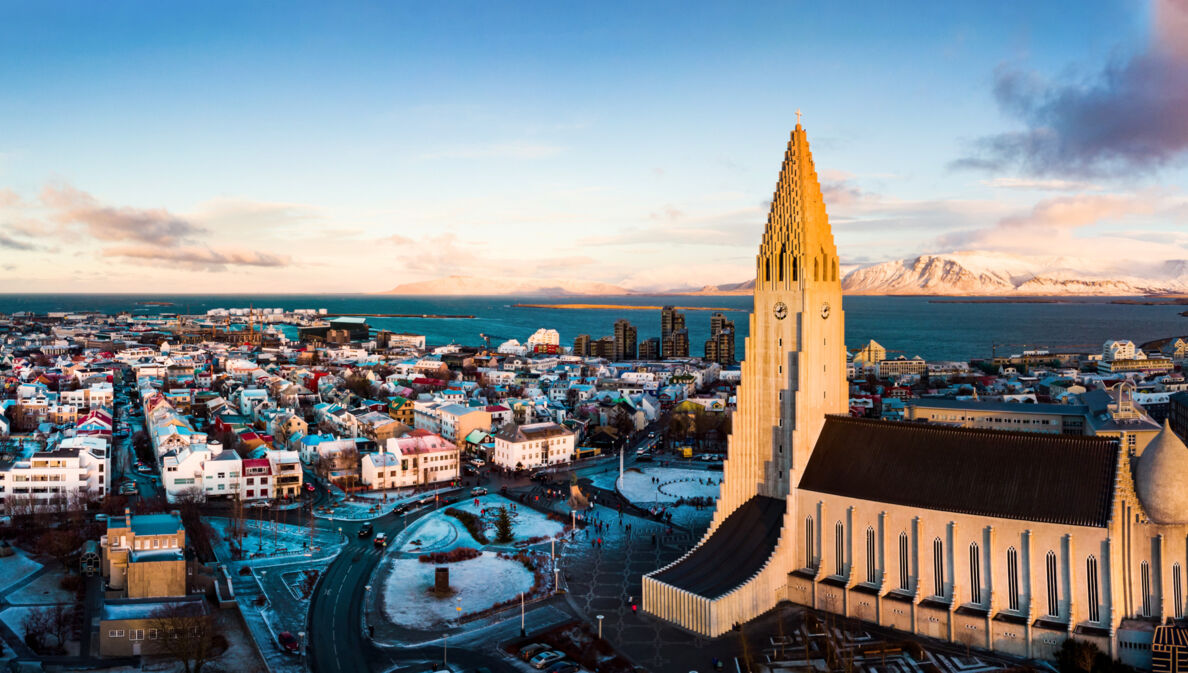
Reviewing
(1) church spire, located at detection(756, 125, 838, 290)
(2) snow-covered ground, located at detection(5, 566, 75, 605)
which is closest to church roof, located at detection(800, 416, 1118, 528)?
(1) church spire, located at detection(756, 125, 838, 290)

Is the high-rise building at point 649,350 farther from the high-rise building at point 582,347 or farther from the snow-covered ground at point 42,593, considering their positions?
the snow-covered ground at point 42,593

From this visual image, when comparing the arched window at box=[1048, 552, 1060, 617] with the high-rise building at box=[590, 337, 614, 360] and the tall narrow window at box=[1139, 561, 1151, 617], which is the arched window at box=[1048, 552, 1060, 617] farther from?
the high-rise building at box=[590, 337, 614, 360]

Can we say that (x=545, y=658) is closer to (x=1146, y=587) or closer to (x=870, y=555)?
(x=870, y=555)

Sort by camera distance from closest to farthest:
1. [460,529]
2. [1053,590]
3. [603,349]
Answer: [1053,590], [460,529], [603,349]

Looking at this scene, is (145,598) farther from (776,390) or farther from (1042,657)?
(1042,657)

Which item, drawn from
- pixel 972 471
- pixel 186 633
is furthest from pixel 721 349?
pixel 186 633

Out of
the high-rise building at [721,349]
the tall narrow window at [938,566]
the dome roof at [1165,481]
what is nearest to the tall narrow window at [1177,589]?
the dome roof at [1165,481]

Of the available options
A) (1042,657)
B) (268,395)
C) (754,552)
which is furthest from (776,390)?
(268,395)
